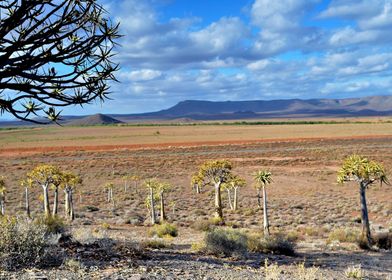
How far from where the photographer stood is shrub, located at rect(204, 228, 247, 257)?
485 inches

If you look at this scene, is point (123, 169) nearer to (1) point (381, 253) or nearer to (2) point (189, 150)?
(2) point (189, 150)

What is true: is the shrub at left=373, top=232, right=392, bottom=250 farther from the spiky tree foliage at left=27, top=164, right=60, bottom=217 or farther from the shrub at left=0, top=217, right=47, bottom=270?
the spiky tree foliage at left=27, top=164, right=60, bottom=217

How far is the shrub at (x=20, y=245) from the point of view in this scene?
8.31m

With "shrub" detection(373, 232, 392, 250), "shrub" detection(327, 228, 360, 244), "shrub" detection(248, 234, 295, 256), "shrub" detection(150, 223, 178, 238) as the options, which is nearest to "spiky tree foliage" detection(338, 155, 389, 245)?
"shrub" detection(373, 232, 392, 250)

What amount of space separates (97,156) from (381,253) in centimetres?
7103

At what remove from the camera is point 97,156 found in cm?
8350

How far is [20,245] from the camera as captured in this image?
28.2 feet

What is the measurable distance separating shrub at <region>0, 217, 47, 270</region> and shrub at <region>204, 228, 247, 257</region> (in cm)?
507

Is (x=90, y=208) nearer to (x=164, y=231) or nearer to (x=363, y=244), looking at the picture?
(x=164, y=231)

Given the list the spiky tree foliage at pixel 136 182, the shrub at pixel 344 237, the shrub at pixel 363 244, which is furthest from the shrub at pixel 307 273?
the spiky tree foliage at pixel 136 182

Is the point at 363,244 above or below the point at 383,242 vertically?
above

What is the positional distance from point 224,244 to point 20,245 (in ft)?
18.8

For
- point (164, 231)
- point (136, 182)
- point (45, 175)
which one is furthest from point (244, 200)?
point (164, 231)

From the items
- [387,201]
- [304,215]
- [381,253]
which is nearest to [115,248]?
[381,253]
